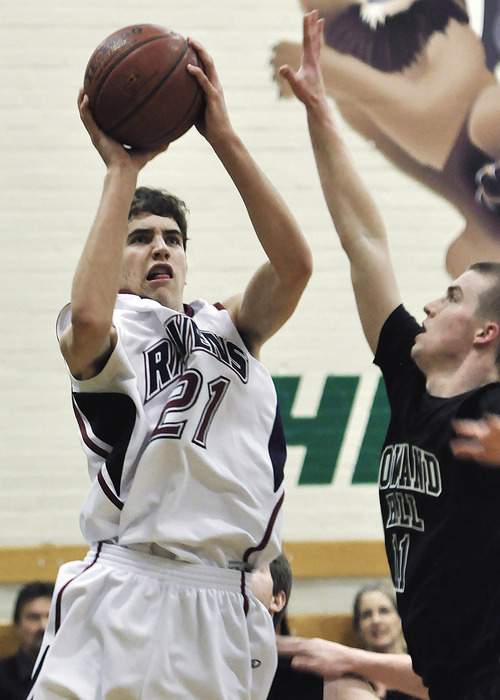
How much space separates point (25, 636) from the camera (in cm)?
559

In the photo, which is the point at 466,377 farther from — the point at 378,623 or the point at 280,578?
the point at 378,623

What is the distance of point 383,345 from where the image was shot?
3.09m

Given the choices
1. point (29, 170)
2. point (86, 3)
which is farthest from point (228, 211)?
point (86, 3)

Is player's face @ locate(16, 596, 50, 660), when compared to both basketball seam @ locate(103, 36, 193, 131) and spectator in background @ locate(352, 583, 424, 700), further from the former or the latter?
basketball seam @ locate(103, 36, 193, 131)

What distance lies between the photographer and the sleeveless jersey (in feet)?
8.37

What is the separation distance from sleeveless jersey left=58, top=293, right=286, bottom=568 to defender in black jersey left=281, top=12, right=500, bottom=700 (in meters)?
0.40

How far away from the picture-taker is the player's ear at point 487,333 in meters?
2.87

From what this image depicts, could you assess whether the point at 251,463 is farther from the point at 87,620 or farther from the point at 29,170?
the point at 29,170

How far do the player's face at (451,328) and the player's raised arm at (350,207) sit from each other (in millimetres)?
200

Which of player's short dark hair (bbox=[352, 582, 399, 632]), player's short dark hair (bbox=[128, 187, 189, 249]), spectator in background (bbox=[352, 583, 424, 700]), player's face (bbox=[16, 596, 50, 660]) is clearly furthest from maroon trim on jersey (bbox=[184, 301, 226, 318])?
player's short dark hair (bbox=[352, 582, 399, 632])

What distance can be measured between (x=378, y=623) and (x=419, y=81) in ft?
12.7

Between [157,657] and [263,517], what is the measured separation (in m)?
0.49

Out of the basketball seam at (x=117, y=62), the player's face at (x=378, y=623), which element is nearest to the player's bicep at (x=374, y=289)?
the basketball seam at (x=117, y=62)

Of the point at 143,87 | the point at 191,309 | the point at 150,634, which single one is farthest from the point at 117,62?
the point at 150,634
